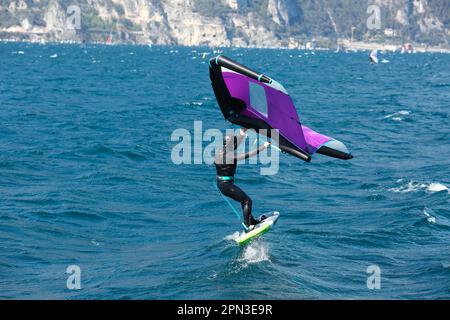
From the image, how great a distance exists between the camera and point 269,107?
1564cm

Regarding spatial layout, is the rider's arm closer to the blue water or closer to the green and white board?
the green and white board

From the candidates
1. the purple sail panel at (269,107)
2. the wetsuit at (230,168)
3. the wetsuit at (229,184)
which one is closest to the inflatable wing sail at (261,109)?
the purple sail panel at (269,107)

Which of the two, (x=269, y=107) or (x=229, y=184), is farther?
(x=229, y=184)

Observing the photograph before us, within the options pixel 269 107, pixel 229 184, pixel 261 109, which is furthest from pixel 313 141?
pixel 229 184

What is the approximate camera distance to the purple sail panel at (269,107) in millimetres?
15500

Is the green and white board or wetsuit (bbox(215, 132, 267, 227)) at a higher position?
wetsuit (bbox(215, 132, 267, 227))

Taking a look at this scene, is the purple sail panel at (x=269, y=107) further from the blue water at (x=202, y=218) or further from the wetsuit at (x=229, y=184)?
the blue water at (x=202, y=218)

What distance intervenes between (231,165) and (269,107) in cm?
145

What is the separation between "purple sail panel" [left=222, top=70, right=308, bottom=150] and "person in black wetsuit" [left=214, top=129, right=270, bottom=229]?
1.46ft

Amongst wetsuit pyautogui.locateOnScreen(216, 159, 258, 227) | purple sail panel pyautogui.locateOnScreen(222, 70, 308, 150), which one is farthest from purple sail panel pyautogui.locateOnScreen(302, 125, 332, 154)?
wetsuit pyautogui.locateOnScreen(216, 159, 258, 227)

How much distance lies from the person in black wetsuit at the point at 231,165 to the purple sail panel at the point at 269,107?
45 centimetres

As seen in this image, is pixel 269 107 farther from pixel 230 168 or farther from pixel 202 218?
pixel 202 218

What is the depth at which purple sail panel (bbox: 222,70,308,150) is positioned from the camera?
15500mm
